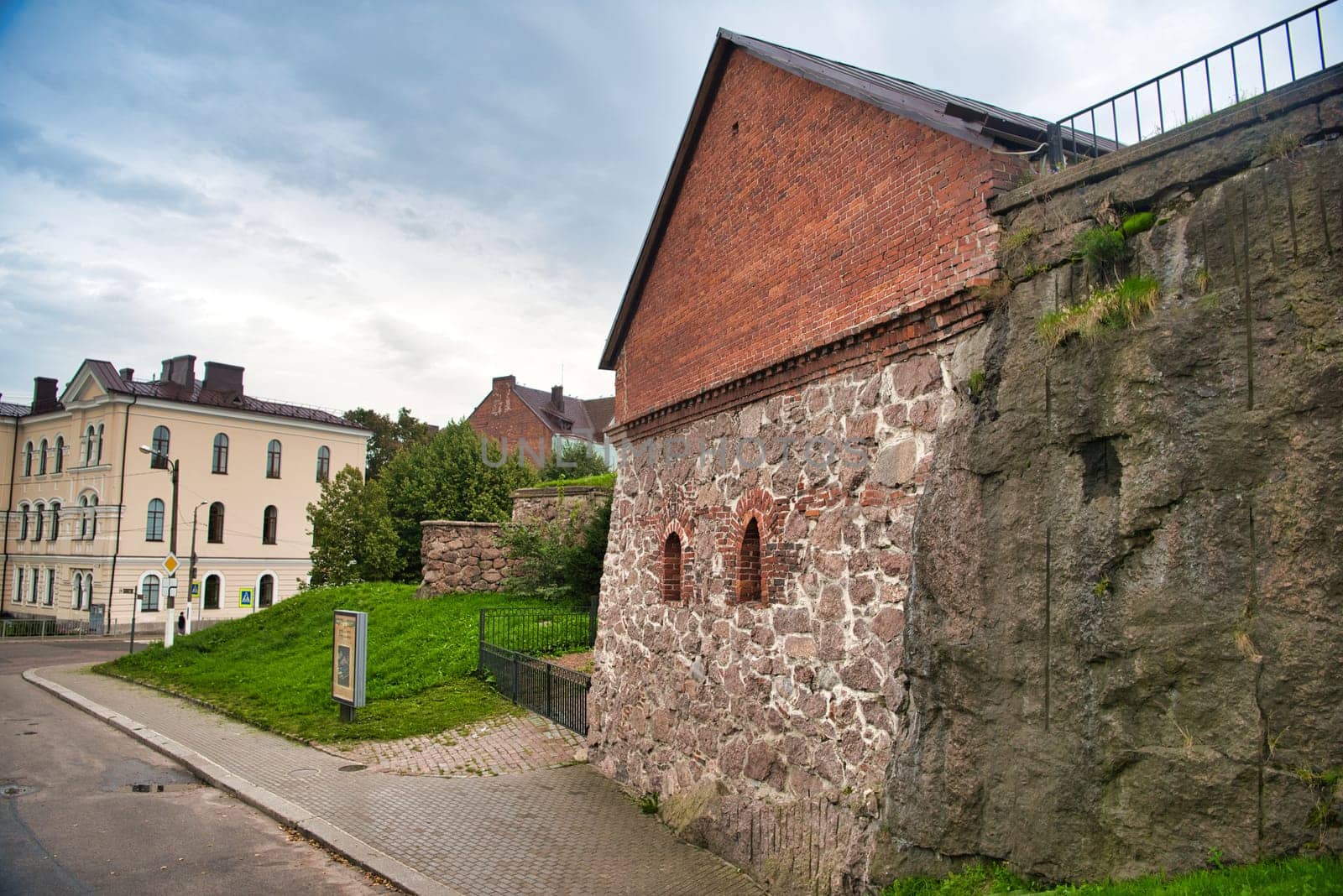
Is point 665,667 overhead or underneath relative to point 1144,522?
underneath

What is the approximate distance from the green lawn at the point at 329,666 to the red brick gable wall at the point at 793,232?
5932mm

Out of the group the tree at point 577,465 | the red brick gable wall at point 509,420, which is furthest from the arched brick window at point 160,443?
the tree at point 577,465

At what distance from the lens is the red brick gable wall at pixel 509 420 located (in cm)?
5194

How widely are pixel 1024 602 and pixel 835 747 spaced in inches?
97.0

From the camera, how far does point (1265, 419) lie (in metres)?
4.48

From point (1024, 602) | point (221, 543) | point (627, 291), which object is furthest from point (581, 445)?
point (1024, 602)

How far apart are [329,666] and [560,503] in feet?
23.6

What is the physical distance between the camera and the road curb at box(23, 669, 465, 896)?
786 centimetres

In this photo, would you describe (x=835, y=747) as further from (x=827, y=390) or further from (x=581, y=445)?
(x=581, y=445)

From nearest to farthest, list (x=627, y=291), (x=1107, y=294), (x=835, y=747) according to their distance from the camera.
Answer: (x=1107, y=294), (x=835, y=747), (x=627, y=291)

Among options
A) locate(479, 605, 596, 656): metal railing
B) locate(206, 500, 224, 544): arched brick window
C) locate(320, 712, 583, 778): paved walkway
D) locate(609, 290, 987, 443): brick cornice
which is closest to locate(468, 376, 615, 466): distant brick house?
locate(206, 500, 224, 544): arched brick window

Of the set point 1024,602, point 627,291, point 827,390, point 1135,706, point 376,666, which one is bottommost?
point 376,666

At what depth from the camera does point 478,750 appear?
12.2m

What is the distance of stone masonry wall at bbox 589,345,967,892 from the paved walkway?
1154mm
